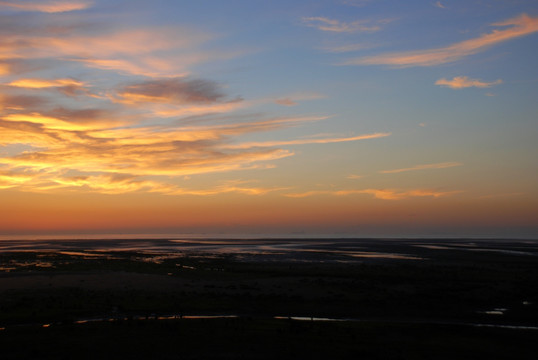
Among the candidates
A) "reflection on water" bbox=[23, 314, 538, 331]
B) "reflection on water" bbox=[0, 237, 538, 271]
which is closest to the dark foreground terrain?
"reflection on water" bbox=[23, 314, 538, 331]

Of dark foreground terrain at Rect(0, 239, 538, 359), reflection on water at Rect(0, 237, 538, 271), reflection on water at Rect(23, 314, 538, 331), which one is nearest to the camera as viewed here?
dark foreground terrain at Rect(0, 239, 538, 359)

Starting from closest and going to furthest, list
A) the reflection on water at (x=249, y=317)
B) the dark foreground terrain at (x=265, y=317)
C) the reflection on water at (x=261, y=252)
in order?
the dark foreground terrain at (x=265, y=317) < the reflection on water at (x=249, y=317) < the reflection on water at (x=261, y=252)

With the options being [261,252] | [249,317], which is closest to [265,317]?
[249,317]

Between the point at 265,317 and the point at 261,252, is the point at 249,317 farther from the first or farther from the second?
the point at 261,252

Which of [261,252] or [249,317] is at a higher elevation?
[249,317]

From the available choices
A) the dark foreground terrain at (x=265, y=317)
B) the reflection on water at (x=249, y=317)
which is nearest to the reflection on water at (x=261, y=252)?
the dark foreground terrain at (x=265, y=317)

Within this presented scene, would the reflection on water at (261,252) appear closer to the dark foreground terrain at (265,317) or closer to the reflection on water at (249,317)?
the dark foreground terrain at (265,317)

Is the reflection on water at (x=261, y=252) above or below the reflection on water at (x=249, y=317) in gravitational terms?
below

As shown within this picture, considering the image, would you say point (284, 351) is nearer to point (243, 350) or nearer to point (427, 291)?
point (243, 350)

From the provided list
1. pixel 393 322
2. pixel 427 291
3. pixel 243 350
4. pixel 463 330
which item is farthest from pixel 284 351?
pixel 427 291

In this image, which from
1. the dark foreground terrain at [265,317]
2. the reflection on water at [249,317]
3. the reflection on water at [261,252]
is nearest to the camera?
the dark foreground terrain at [265,317]

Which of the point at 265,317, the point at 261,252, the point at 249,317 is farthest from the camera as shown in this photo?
the point at 261,252

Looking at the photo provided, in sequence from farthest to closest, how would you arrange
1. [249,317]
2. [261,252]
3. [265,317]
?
1. [261,252]
2. [265,317]
3. [249,317]

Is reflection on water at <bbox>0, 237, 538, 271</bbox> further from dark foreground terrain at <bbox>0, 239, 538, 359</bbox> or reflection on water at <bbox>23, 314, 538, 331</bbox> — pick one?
reflection on water at <bbox>23, 314, 538, 331</bbox>
